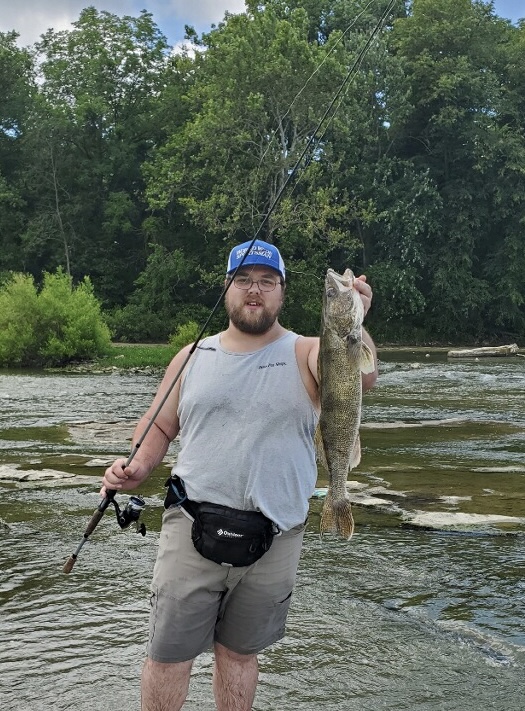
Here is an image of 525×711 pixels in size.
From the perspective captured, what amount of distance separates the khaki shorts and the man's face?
81 centimetres

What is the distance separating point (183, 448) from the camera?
371 cm

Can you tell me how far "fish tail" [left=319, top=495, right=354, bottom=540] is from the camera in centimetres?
372

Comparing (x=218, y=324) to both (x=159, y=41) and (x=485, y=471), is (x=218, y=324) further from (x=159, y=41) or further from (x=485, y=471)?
(x=485, y=471)

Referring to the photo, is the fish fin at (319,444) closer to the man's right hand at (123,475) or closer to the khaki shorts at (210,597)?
the khaki shorts at (210,597)

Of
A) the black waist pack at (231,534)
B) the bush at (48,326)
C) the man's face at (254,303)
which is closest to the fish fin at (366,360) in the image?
the man's face at (254,303)

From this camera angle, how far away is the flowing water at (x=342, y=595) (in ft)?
14.3

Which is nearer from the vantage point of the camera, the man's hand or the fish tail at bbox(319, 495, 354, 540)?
the man's hand

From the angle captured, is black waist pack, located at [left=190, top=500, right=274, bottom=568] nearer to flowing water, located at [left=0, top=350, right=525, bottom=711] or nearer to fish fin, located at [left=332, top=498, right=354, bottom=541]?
fish fin, located at [left=332, top=498, right=354, bottom=541]

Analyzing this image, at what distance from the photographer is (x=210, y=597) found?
352 cm

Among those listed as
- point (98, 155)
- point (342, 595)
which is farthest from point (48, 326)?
point (342, 595)

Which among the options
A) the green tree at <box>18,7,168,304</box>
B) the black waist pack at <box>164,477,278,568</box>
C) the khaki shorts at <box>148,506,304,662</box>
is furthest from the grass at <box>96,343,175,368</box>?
the black waist pack at <box>164,477,278,568</box>

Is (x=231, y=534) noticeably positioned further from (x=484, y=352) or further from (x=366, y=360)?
(x=484, y=352)

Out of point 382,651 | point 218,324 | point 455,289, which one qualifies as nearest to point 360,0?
point 455,289

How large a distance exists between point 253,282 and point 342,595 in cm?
278
